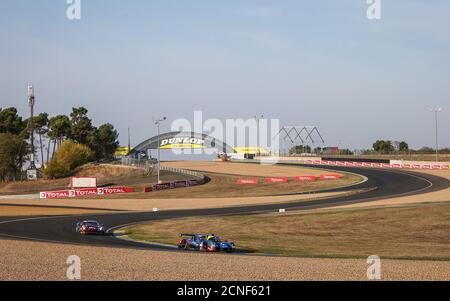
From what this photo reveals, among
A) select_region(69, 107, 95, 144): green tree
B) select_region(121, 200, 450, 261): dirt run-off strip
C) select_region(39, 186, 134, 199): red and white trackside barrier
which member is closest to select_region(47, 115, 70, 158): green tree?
select_region(69, 107, 95, 144): green tree

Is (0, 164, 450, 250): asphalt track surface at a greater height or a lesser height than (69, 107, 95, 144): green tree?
lesser

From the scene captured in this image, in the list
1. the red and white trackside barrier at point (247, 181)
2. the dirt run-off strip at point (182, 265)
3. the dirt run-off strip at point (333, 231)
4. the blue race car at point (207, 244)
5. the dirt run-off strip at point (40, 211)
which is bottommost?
the dirt run-off strip at point (40, 211)

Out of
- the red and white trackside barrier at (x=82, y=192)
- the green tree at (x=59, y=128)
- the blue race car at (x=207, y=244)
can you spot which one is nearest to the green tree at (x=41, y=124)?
the green tree at (x=59, y=128)

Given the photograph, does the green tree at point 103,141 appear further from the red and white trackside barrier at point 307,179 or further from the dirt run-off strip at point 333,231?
the dirt run-off strip at point 333,231

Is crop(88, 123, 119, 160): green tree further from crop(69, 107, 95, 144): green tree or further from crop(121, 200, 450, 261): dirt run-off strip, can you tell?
crop(121, 200, 450, 261): dirt run-off strip

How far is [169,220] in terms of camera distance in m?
56.2

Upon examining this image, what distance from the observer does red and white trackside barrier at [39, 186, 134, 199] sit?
8700 cm

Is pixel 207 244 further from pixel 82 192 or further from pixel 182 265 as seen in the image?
pixel 82 192

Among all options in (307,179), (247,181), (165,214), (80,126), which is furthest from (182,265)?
(80,126)

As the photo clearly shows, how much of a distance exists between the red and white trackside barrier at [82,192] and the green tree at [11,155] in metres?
32.0

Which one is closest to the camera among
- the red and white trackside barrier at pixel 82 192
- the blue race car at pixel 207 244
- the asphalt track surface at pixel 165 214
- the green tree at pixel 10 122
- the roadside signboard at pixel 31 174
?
the blue race car at pixel 207 244

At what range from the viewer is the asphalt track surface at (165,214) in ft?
136

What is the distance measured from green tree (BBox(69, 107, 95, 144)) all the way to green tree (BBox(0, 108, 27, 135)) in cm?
1086

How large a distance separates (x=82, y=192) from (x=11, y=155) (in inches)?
1381
